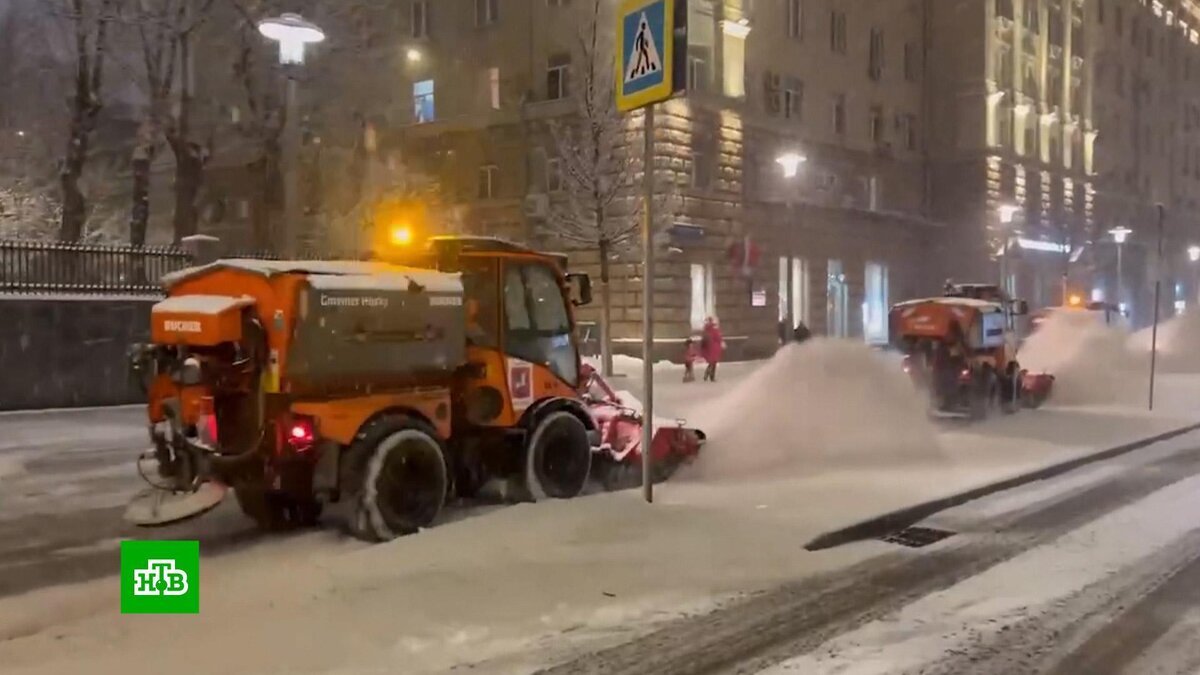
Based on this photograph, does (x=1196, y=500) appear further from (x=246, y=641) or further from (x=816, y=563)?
(x=246, y=641)

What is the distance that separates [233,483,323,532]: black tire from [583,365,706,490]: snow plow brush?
3.00 m

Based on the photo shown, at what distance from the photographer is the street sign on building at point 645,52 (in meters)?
9.22

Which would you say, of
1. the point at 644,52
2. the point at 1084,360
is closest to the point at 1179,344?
the point at 1084,360

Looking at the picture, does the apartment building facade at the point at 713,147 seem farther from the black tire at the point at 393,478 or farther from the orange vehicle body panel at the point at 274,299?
the orange vehicle body panel at the point at 274,299

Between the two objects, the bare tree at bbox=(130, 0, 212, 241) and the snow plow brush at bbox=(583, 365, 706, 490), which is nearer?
the snow plow brush at bbox=(583, 365, 706, 490)

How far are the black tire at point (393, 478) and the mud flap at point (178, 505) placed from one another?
110cm

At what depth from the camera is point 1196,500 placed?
1161 cm

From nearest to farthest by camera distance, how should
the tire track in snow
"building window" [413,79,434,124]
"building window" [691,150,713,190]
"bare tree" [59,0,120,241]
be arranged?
1. the tire track in snow
2. "bare tree" [59,0,120,241]
3. "building window" [691,150,713,190]
4. "building window" [413,79,434,124]

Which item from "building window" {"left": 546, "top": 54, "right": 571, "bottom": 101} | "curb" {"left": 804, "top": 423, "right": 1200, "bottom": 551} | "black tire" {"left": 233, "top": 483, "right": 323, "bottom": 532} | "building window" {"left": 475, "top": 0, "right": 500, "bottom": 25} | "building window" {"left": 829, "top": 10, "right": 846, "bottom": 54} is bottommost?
"curb" {"left": 804, "top": 423, "right": 1200, "bottom": 551}

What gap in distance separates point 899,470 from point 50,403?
45.8 feet

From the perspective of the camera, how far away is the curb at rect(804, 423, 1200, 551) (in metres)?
9.10

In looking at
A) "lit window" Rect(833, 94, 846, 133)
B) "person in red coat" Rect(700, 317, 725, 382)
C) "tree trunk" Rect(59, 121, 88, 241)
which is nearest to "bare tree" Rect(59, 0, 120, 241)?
"tree trunk" Rect(59, 121, 88, 241)

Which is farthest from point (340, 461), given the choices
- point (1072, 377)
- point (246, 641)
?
point (1072, 377)

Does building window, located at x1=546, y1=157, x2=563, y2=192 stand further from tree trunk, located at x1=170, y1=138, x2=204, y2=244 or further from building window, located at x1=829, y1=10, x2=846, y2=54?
building window, located at x1=829, y1=10, x2=846, y2=54
